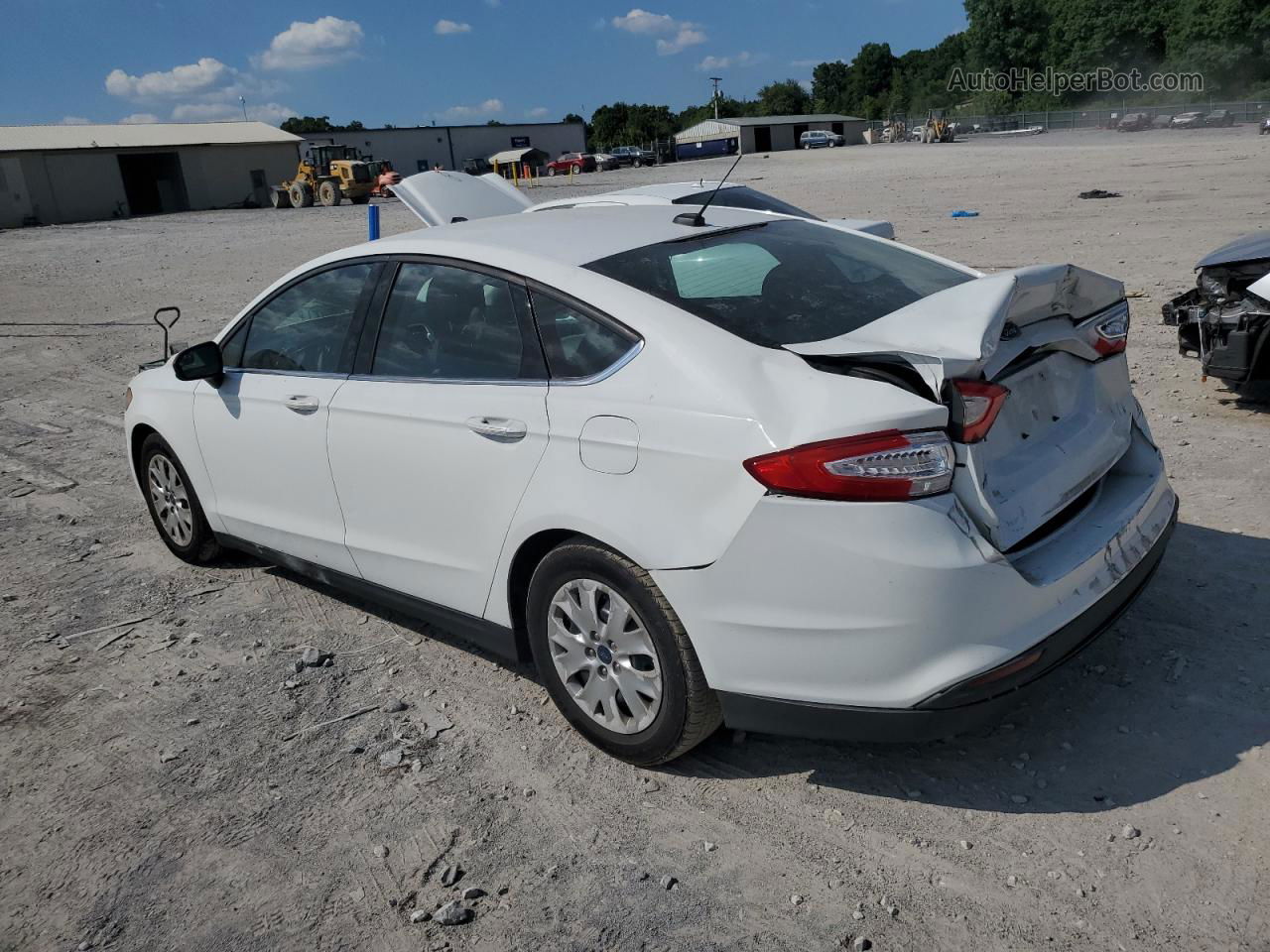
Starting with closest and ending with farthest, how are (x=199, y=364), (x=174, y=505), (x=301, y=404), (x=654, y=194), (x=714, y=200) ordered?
(x=301, y=404)
(x=199, y=364)
(x=174, y=505)
(x=714, y=200)
(x=654, y=194)

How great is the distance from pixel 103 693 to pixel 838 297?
326 cm

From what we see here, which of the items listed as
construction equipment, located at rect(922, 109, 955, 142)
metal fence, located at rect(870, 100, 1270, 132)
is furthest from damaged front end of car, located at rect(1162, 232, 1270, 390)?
construction equipment, located at rect(922, 109, 955, 142)

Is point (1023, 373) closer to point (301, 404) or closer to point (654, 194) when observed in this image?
point (301, 404)

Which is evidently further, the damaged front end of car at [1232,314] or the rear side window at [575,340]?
the damaged front end of car at [1232,314]

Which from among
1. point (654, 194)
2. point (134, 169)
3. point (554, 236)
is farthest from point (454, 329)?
point (134, 169)

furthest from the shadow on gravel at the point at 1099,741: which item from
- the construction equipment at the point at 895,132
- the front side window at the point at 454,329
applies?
the construction equipment at the point at 895,132

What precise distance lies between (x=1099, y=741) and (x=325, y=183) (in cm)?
4801

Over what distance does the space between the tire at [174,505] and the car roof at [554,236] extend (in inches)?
63.2

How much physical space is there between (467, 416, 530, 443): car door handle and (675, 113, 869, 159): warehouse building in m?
84.2

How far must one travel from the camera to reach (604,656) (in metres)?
3.29

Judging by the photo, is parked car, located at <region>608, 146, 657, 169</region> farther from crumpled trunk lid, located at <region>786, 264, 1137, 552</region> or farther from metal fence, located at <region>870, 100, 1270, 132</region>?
crumpled trunk lid, located at <region>786, 264, 1137, 552</region>

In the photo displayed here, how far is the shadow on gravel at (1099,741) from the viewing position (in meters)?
3.10

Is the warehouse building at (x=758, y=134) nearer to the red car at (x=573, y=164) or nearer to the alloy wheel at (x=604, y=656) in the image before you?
the red car at (x=573, y=164)

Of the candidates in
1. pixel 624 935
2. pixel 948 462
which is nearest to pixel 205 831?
pixel 624 935
